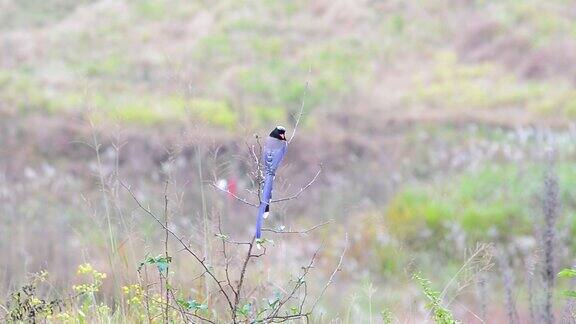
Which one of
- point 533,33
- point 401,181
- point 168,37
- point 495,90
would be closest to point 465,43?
point 533,33

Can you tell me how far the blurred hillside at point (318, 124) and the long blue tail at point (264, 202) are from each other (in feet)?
3.28

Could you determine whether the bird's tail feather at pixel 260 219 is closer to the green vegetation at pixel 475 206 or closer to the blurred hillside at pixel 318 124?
the blurred hillside at pixel 318 124

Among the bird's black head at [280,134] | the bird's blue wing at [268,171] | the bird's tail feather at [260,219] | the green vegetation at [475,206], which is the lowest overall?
the green vegetation at [475,206]

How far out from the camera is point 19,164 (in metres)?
13.0

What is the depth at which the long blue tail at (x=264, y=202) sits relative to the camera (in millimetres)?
2998

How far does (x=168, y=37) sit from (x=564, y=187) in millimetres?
11065

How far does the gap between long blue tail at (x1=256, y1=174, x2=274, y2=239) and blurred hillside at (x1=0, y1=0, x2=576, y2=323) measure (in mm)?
999

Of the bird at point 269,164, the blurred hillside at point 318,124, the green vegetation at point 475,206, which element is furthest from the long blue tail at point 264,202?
the green vegetation at point 475,206

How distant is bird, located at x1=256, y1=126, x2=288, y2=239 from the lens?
3021mm

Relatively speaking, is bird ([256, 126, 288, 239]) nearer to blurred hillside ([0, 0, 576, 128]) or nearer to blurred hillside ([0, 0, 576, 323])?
blurred hillside ([0, 0, 576, 323])

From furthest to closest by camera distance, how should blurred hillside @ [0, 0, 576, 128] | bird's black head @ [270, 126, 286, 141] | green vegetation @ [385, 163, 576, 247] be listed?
blurred hillside @ [0, 0, 576, 128], green vegetation @ [385, 163, 576, 247], bird's black head @ [270, 126, 286, 141]

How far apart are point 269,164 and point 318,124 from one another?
10989mm

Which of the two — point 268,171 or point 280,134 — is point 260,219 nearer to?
point 268,171

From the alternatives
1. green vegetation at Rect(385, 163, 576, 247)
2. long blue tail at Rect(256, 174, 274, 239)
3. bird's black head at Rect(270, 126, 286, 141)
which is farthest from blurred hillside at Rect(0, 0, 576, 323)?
long blue tail at Rect(256, 174, 274, 239)
